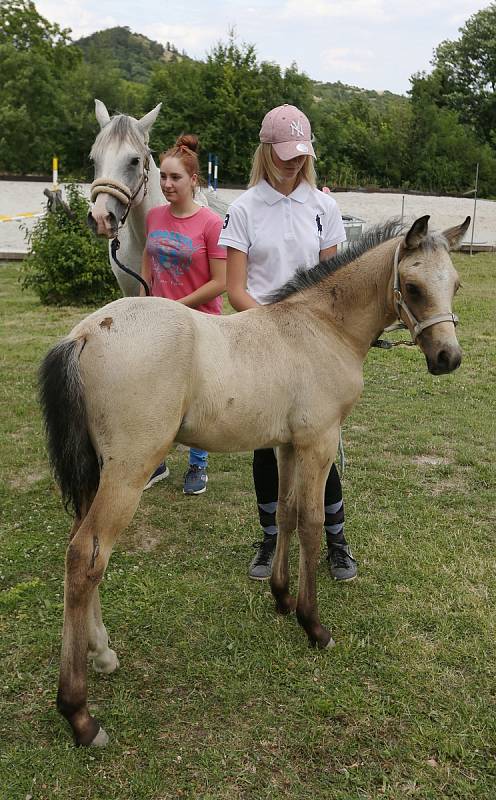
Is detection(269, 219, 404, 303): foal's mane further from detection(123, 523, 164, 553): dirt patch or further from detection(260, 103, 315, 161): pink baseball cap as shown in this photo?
detection(123, 523, 164, 553): dirt patch

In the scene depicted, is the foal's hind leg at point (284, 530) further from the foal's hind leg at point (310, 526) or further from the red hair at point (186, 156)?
the red hair at point (186, 156)

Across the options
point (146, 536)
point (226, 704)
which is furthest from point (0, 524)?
point (226, 704)

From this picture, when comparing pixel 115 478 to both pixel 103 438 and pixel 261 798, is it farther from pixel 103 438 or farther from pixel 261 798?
pixel 261 798

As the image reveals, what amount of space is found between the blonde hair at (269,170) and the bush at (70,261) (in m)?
7.43

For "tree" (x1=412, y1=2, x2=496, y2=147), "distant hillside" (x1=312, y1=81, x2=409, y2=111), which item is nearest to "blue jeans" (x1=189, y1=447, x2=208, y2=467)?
"tree" (x1=412, y1=2, x2=496, y2=147)

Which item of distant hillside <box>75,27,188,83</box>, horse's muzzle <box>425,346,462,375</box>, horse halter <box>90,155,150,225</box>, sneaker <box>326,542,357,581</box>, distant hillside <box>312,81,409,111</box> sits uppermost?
distant hillside <box>75,27,188,83</box>

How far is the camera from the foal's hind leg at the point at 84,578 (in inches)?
91.2

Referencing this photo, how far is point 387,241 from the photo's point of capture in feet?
9.57

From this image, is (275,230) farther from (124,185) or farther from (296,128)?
(124,185)

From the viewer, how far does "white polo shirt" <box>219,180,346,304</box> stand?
3.17 metres

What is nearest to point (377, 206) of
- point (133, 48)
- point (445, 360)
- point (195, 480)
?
point (195, 480)

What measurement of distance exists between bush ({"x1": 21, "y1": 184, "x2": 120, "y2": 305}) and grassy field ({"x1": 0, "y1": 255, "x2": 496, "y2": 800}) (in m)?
5.70

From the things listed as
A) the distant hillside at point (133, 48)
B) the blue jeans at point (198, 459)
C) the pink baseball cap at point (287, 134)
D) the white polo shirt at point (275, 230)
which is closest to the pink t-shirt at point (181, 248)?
the white polo shirt at point (275, 230)

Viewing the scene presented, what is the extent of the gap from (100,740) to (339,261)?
216 cm
